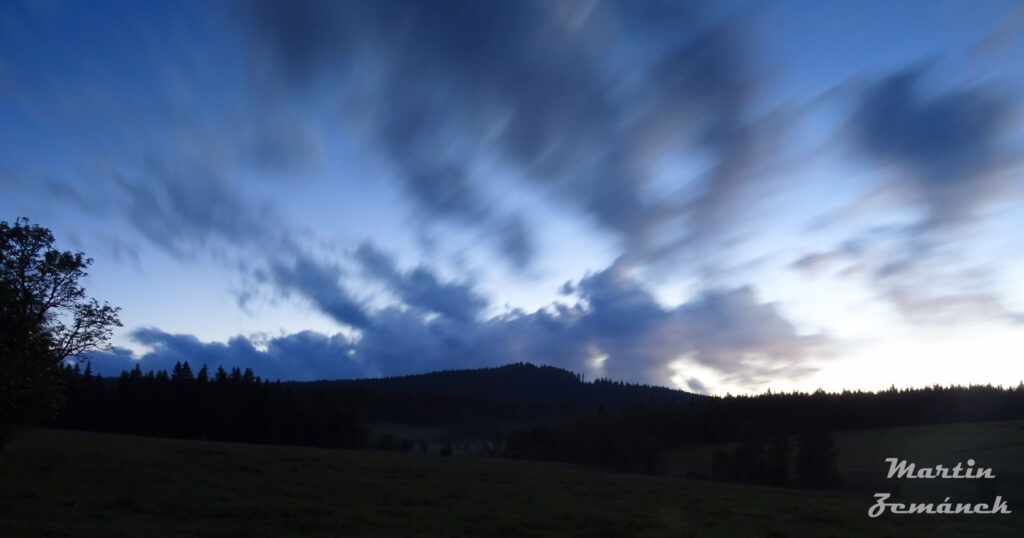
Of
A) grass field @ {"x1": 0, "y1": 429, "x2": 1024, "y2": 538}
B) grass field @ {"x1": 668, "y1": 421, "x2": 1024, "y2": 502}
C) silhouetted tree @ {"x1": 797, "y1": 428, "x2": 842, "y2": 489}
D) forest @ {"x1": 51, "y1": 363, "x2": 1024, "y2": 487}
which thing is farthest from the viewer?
forest @ {"x1": 51, "y1": 363, "x2": 1024, "y2": 487}

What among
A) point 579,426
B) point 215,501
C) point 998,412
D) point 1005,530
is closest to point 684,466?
point 579,426

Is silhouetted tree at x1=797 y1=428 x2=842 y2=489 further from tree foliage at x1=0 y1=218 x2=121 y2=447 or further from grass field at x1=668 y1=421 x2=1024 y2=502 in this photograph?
tree foliage at x1=0 y1=218 x2=121 y2=447

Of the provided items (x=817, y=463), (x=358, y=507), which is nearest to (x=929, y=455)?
(x=817, y=463)

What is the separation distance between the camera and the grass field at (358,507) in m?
21.5

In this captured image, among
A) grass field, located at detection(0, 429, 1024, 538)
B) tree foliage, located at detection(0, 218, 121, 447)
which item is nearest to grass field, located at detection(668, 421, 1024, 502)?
grass field, located at detection(0, 429, 1024, 538)

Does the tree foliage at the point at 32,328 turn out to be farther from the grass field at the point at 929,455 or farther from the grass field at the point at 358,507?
the grass field at the point at 929,455

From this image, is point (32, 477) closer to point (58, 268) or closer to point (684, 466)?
point (58, 268)

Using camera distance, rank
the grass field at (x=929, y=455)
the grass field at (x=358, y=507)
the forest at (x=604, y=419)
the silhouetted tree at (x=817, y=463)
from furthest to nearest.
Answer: the forest at (x=604, y=419), the silhouetted tree at (x=817, y=463), the grass field at (x=929, y=455), the grass field at (x=358, y=507)

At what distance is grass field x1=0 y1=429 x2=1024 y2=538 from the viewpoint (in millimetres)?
21453

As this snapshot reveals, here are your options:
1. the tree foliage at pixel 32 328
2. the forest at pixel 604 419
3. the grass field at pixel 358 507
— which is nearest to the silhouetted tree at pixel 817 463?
the forest at pixel 604 419

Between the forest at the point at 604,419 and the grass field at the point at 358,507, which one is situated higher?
the forest at the point at 604,419

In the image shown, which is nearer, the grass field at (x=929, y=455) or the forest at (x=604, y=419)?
the grass field at (x=929, y=455)

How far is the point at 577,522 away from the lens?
24.1 meters

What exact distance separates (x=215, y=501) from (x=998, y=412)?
14594 cm
